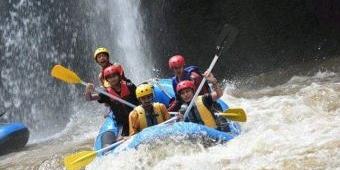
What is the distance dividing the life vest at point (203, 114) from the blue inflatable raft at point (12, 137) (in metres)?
4.61

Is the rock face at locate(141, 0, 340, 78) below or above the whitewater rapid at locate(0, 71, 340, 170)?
above

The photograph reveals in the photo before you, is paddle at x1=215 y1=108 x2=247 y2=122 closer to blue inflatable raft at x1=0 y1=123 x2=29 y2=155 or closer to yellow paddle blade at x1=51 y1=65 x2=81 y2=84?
yellow paddle blade at x1=51 y1=65 x2=81 y2=84

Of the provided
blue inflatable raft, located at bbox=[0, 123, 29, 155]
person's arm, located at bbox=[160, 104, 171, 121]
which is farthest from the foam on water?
blue inflatable raft, located at bbox=[0, 123, 29, 155]

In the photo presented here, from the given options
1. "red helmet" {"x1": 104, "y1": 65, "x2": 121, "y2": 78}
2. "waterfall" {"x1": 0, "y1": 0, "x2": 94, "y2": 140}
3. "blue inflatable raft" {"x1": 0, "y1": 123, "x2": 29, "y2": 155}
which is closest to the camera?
"red helmet" {"x1": 104, "y1": 65, "x2": 121, "y2": 78}

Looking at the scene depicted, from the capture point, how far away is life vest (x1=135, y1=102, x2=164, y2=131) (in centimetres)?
642

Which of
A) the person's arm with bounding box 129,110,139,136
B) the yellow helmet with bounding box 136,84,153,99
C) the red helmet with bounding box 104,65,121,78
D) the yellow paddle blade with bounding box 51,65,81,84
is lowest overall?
the person's arm with bounding box 129,110,139,136

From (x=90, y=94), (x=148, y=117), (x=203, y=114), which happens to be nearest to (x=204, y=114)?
(x=203, y=114)

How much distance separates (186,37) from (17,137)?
6.09 metres

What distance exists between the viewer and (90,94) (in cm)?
694

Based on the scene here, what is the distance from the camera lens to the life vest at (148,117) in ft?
21.1

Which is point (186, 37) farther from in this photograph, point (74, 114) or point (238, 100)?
point (238, 100)

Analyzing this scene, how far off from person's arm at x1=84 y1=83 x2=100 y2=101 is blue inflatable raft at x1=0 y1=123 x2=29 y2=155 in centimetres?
352

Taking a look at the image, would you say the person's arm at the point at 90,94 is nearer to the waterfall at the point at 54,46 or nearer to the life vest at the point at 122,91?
the life vest at the point at 122,91

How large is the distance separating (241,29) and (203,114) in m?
8.66
